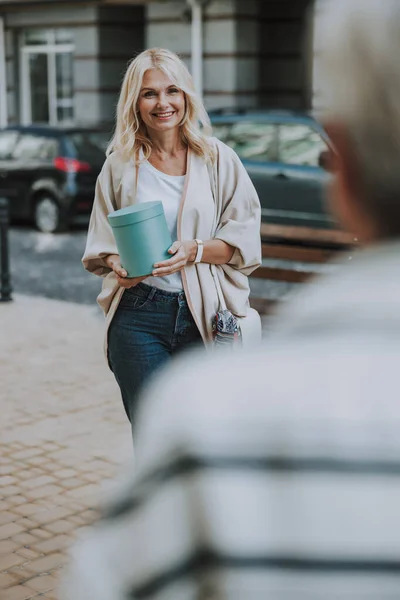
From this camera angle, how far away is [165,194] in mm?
3520

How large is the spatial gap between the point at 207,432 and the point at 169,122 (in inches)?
104

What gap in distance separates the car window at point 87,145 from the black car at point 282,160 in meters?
2.56

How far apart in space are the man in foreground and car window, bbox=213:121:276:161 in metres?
12.4

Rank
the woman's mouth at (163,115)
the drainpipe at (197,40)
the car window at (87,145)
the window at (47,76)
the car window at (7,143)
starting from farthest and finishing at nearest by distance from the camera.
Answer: the window at (47,76) < the drainpipe at (197,40) < the car window at (7,143) < the car window at (87,145) < the woman's mouth at (163,115)

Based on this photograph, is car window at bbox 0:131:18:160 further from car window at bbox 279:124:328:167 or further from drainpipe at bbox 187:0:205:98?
car window at bbox 279:124:328:167

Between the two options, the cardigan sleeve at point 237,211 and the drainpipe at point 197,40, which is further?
the drainpipe at point 197,40

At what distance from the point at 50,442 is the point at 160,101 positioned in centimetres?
255

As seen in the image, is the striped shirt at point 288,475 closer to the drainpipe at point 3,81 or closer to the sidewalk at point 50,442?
the sidewalk at point 50,442

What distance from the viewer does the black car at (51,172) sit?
15.4 m

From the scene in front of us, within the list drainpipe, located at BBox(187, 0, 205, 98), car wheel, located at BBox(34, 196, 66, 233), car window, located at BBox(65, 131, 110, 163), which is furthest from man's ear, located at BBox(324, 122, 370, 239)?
drainpipe, located at BBox(187, 0, 205, 98)

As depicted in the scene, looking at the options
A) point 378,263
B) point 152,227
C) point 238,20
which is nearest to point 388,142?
point 378,263

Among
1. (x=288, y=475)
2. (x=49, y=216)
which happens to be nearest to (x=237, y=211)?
A: (x=288, y=475)

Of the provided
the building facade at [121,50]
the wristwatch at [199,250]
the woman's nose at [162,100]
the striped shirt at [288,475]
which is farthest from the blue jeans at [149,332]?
the building facade at [121,50]

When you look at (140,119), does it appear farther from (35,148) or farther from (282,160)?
(35,148)
